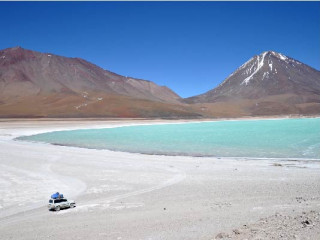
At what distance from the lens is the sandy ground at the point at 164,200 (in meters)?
7.08

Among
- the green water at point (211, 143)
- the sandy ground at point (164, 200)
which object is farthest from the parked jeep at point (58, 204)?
the green water at point (211, 143)

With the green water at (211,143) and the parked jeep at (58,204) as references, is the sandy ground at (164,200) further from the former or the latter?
the green water at (211,143)

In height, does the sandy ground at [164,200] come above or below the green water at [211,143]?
below

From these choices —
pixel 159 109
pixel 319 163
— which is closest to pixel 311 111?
pixel 159 109

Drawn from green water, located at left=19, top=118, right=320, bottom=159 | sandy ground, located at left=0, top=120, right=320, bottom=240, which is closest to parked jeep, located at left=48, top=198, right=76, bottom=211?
sandy ground, located at left=0, top=120, right=320, bottom=240

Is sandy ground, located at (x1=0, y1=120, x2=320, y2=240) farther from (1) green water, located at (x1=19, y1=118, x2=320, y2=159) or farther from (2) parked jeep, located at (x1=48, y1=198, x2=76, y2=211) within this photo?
(1) green water, located at (x1=19, y1=118, x2=320, y2=159)

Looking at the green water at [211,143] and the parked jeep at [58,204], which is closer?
the parked jeep at [58,204]

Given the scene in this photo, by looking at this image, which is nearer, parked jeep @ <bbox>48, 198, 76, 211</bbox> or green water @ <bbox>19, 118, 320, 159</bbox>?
parked jeep @ <bbox>48, 198, 76, 211</bbox>

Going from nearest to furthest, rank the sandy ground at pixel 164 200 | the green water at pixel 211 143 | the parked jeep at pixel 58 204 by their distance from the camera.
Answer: the sandy ground at pixel 164 200 < the parked jeep at pixel 58 204 < the green water at pixel 211 143

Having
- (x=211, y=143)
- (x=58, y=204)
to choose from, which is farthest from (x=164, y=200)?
(x=211, y=143)

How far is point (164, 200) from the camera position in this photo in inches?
387

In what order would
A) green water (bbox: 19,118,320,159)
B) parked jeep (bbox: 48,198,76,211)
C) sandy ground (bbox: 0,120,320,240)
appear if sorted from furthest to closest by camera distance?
green water (bbox: 19,118,320,159) < parked jeep (bbox: 48,198,76,211) < sandy ground (bbox: 0,120,320,240)

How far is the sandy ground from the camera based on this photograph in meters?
7.08

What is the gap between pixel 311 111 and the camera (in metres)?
162
